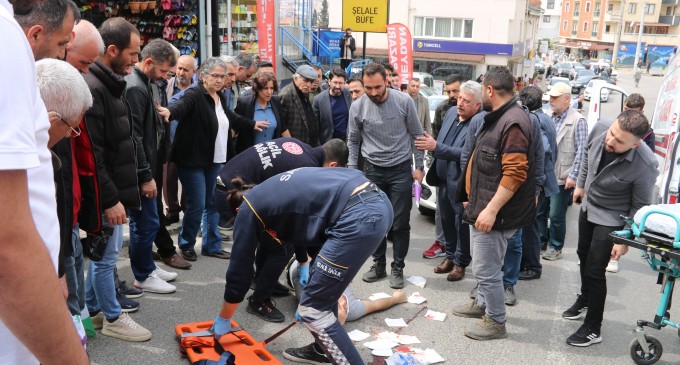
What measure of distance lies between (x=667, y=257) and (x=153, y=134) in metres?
3.72

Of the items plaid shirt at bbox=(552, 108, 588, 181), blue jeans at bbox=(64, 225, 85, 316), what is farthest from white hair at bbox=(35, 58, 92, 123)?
plaid shirt at bbox=(552, 108, 588, 181)

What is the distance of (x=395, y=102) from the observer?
5.21 meters

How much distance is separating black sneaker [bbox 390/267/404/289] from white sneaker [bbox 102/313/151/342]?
87.4 inches

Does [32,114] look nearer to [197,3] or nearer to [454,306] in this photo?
[454,306]

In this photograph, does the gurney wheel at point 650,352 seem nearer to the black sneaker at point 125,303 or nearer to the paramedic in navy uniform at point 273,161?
A: the paramedic in navy uniform at point 273,161

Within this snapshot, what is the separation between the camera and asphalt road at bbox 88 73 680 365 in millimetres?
3879

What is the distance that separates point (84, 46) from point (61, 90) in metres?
1.26

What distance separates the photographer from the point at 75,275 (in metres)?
3.17

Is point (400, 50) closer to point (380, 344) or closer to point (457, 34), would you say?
point (380, 344)

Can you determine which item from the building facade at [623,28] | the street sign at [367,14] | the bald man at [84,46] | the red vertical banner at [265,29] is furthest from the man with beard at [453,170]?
the building facade at [623,28]

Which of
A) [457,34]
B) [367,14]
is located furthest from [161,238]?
[457,34]

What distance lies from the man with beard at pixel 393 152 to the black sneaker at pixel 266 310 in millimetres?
1171

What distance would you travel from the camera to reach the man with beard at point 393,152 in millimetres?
5199

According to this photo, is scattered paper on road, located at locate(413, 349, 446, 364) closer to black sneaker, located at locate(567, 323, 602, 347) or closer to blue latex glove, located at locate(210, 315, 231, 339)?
black sneaker, located at locate(567, 323, 602, 347)
